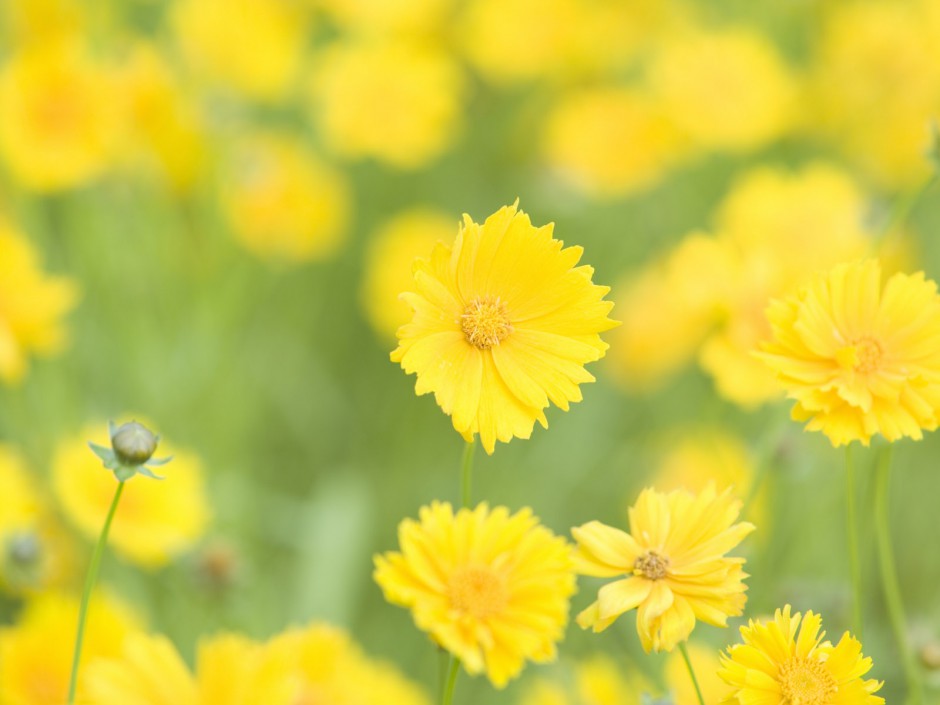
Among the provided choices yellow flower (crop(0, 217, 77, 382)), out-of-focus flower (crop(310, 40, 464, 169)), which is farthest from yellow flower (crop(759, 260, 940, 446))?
out-of-focus flower (crop(310, 40, 464, 169))

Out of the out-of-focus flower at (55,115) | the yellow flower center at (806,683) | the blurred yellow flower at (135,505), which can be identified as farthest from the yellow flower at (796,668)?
the out-of-focus flower at (55,115)

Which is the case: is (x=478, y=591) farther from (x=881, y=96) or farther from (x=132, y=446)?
(x=881, y=96)

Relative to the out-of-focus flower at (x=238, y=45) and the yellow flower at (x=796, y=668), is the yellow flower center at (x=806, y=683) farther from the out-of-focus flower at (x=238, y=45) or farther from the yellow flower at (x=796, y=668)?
the out-of-focus flower at (x=238, y=45)

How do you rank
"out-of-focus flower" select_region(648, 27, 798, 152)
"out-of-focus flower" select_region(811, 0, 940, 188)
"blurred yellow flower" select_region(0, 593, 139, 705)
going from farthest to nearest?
"out-of-focus flower" select_region(811, 0, 940, 188)
"out-of-focus flower" select_region(648, 27, 798, 152)
"blurred yellow flower" select_region(0, 593, 139, 705)

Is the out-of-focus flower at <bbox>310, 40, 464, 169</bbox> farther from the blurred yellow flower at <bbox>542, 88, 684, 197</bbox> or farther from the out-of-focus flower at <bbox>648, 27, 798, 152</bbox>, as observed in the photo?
the out-of-focus flower at <bbox>648, 27, 798, 152</bbox>

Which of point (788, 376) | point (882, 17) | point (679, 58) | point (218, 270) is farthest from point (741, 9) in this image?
point (788, 376)

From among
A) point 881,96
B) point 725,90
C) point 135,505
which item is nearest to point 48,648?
point 135,505
